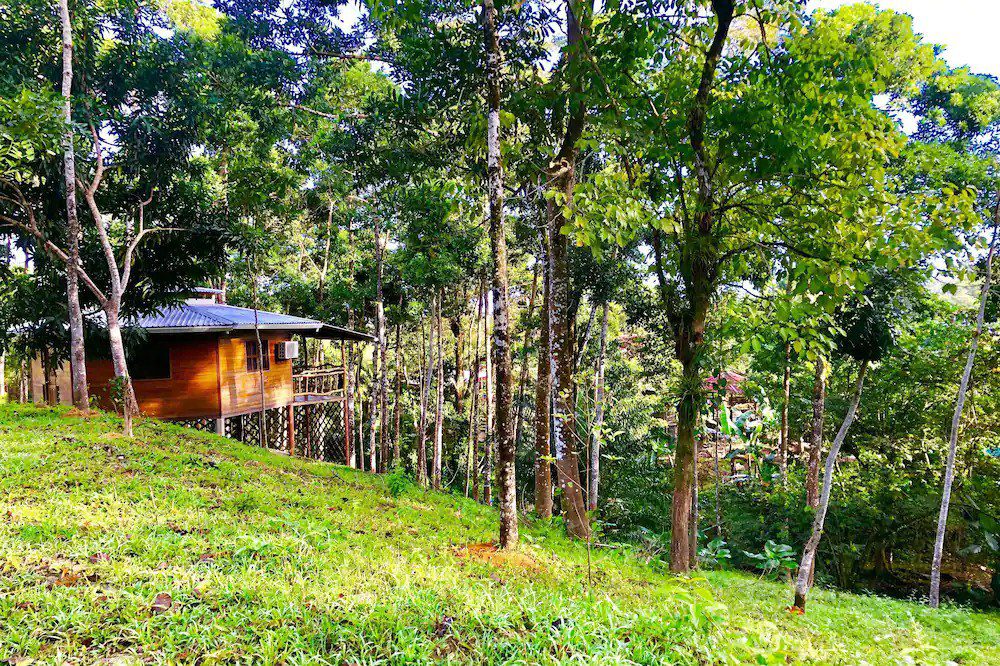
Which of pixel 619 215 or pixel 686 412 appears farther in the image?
pixel 686 412

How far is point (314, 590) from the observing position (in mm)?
3520

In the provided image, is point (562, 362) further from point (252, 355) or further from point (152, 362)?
point (152, 362)

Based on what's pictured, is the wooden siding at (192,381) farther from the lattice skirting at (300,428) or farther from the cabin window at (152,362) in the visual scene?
the lattice skirting at (300,428)

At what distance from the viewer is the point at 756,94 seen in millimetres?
5176

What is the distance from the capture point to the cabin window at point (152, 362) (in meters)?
13.9

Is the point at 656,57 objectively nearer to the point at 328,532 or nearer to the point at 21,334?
the point at 328,532

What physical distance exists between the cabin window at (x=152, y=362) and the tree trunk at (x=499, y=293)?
12.7 metres

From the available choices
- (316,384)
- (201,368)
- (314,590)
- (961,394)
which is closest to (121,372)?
(201,368)

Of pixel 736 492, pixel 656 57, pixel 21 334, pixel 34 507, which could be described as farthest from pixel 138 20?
pixel 736 492

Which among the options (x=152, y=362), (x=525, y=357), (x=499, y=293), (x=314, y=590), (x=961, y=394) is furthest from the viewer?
(x=525, y=357)

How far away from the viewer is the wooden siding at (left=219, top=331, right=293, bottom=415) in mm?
14695

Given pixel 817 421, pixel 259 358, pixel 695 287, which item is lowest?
pixel 817 421

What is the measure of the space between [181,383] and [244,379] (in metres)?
1.71

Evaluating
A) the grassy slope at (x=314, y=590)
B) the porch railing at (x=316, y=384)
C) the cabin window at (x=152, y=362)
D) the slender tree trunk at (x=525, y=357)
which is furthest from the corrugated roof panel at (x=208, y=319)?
the slender tree trunk at (x=525, y=357)
